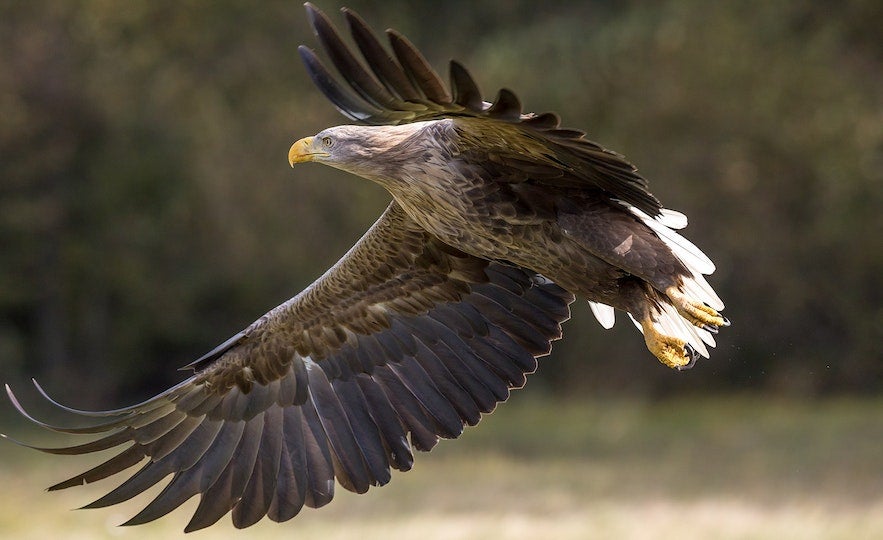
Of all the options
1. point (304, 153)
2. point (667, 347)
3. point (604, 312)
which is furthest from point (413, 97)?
point (604, 312)

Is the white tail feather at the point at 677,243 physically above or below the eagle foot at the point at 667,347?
above

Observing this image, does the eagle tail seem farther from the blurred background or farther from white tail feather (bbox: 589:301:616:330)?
the blurred background

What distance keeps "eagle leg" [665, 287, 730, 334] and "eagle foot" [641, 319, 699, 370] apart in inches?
7.4

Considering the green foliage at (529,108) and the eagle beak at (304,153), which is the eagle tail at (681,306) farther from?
the green foliage at (529,108)

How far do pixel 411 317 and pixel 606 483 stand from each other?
7352 millimetres

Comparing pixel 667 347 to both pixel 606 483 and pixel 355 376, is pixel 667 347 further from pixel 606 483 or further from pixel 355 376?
pixel 606 483

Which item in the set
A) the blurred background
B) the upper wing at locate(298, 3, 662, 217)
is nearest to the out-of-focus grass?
the blurred background

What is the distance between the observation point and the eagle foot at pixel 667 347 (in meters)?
5.69

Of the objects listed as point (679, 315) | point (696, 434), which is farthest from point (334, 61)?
point (696, 434)

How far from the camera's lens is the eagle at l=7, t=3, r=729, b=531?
5.27 meters

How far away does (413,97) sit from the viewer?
445 centimetres

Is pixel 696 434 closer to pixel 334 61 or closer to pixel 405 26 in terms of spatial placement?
pixel 405 26

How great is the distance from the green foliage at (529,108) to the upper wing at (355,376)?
393 inches

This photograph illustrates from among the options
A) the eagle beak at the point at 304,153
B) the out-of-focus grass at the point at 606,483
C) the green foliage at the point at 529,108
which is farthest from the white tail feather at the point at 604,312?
the green foliage at the point at 529,108
